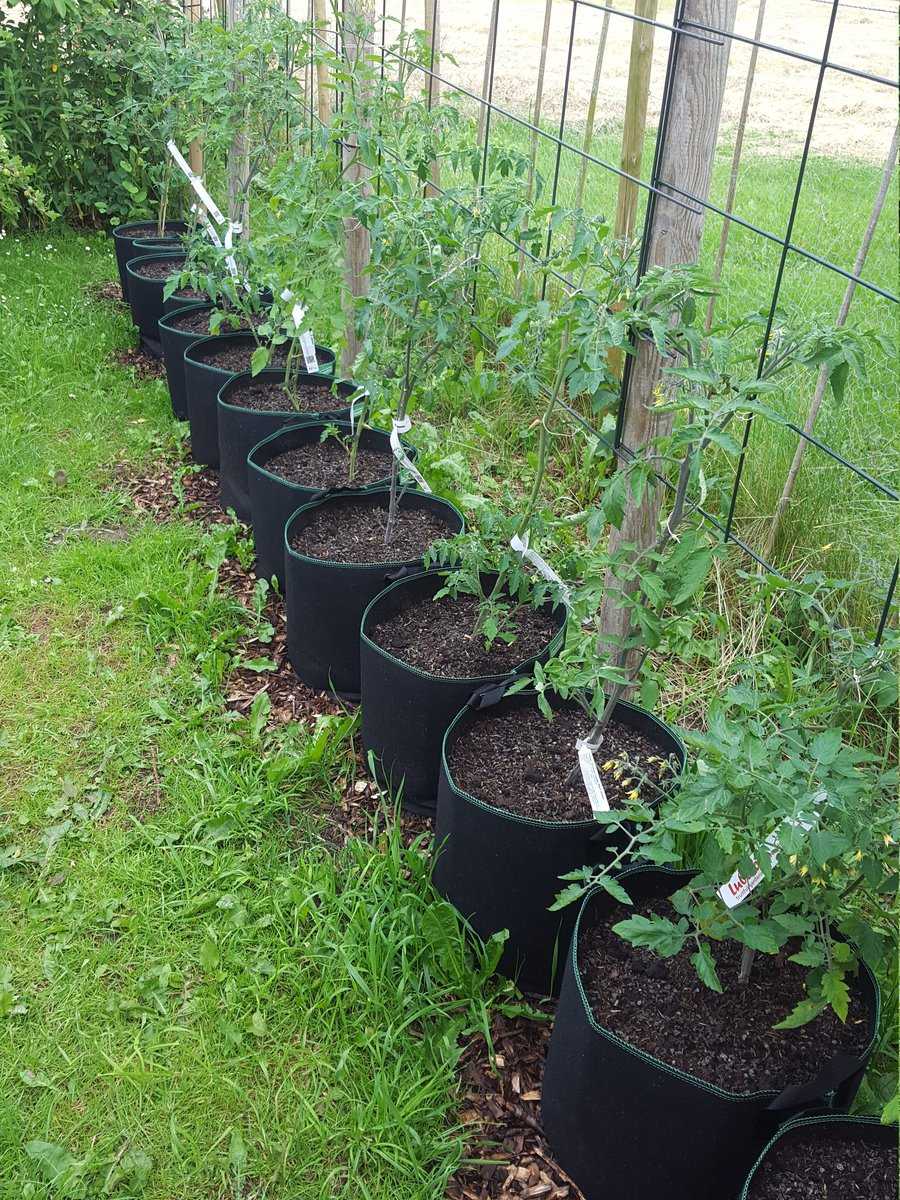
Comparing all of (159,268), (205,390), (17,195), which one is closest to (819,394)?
(205,390)

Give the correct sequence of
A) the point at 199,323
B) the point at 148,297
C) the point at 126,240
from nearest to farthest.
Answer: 1. the point at 199,323
2. the point at 148,297
3. the point at 126,240

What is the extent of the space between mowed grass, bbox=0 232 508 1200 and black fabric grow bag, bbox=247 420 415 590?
0.59ft

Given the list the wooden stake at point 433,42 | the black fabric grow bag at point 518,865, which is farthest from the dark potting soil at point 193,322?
the black fabric grow bag at point 518,865

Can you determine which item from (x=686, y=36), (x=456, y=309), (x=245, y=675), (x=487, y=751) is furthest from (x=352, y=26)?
(x=487, y=751)

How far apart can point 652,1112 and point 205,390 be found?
288cm

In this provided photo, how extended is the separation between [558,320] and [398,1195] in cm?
153

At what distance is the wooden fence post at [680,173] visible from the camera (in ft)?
5.82

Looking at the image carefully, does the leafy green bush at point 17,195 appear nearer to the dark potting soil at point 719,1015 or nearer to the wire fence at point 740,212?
the wire fence at point 740,212

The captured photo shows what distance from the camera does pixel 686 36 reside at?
1780 millimetres

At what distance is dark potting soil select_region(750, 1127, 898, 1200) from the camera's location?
1455 mm

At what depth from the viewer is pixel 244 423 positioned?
337 centimetres

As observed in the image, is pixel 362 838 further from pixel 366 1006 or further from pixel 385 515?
pixel 385 515

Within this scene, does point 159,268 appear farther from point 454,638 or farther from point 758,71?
point 758,71

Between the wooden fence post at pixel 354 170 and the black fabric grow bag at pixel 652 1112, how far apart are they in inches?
80.6
